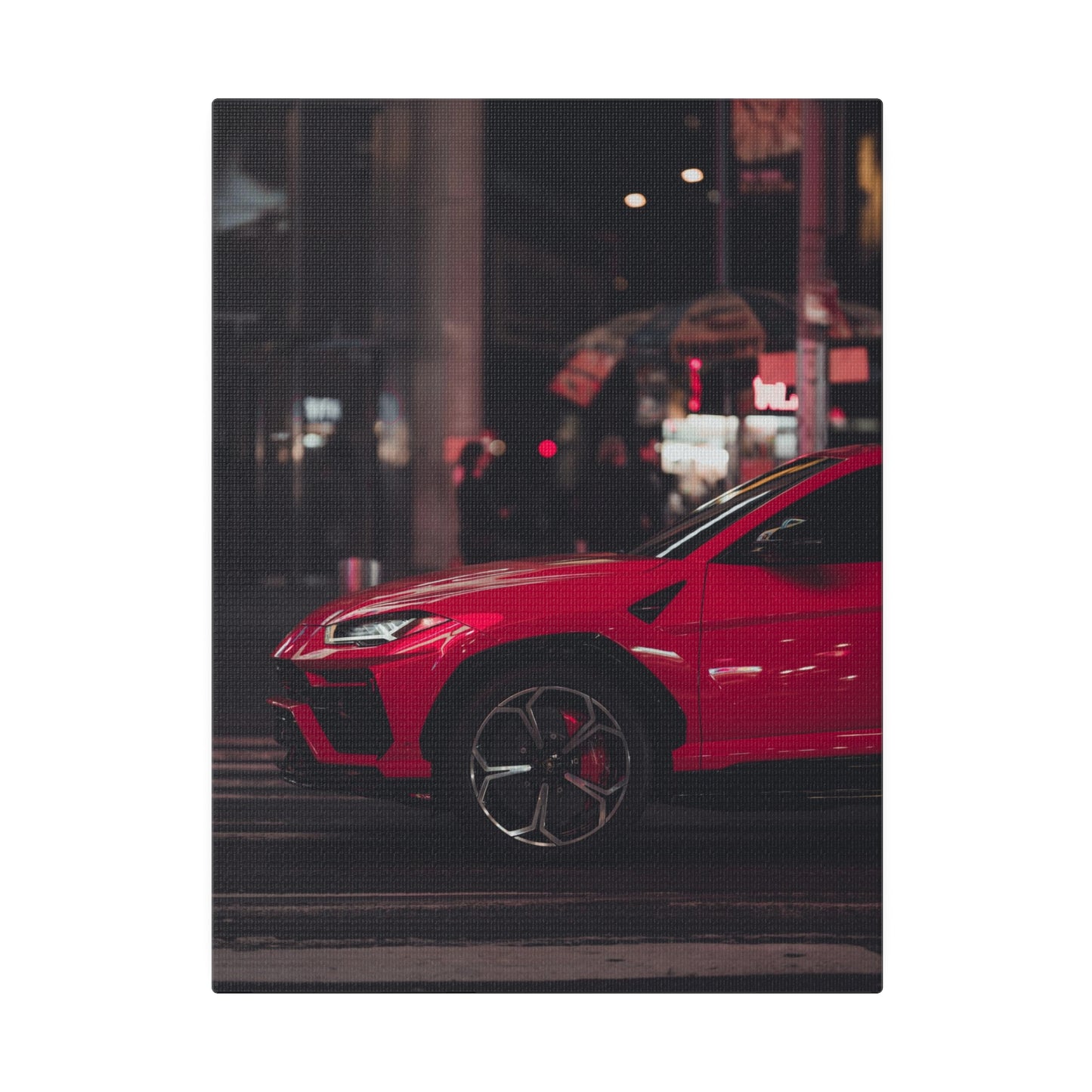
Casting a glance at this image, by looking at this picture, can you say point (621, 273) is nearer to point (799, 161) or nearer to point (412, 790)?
point (799, 161)

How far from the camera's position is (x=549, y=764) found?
5.43m

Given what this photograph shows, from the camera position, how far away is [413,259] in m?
5.79

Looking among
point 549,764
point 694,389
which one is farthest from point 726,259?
point 549,764

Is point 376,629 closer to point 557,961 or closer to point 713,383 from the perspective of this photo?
point 557,961

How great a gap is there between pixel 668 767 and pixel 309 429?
6.71ft

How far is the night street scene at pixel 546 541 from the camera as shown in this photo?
5.46 metres

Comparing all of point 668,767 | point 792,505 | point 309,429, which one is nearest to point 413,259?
point 309,429

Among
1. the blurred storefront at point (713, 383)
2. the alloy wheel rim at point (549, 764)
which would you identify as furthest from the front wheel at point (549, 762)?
the blurred storefront at point (713, 383)

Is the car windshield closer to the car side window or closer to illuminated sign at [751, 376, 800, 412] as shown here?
the car side window

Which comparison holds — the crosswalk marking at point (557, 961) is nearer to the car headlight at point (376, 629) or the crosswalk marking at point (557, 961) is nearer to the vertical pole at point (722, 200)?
the car headlight at point (376, 629)

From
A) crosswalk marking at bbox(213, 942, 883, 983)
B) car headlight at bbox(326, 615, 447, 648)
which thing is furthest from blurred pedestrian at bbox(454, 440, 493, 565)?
crosswalk marking at bbox(213, 942, 883, 983)

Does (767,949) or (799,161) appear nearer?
(767,949)

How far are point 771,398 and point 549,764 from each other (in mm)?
1790

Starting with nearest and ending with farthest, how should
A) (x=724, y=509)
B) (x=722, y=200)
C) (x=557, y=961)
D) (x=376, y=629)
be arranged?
(x=557, y=961)
(x=376, y=629)
(x=724, y=509)
(x=722, y=200)
